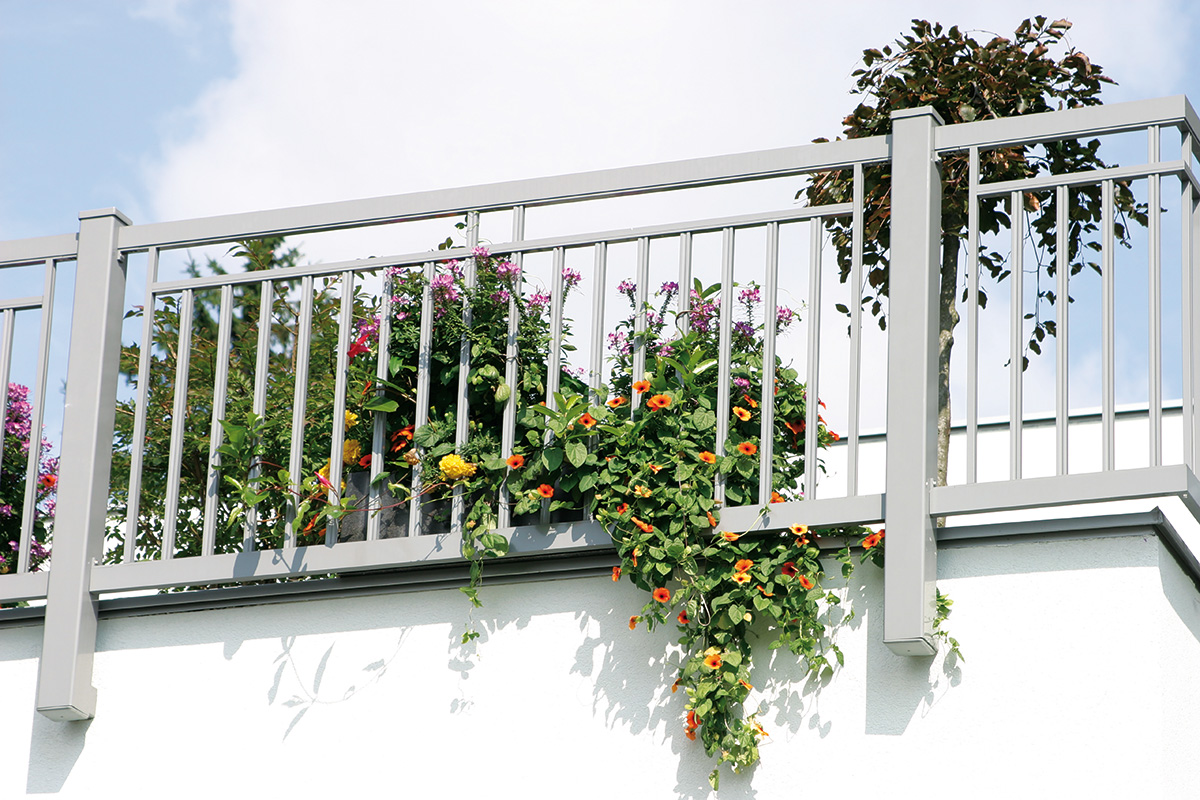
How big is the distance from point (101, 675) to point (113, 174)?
25.4 feet

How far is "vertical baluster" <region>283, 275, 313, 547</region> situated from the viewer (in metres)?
4.18

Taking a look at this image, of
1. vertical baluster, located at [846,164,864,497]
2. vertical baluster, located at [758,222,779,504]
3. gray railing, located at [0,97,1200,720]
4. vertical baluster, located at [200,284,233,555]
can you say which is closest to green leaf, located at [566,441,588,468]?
gray railing, located at [0,97,1200,720]

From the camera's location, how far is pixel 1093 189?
18.2ft

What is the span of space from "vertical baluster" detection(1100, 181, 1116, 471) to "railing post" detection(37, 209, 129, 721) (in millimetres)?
2721

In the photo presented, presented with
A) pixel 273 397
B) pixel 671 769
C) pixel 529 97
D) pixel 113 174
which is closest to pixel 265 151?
pixel 529 97

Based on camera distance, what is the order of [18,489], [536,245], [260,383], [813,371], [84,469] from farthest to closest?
1. [18,489]
2. [84,469]
3. [260,383]
4. [536,245]
5. [813,371]

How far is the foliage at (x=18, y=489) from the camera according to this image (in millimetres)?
5281

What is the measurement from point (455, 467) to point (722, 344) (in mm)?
801

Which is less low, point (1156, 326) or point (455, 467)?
point (1156, 326)

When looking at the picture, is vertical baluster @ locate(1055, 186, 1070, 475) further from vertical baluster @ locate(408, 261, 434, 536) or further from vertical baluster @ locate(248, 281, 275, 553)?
vertical baluster @ locate(248, 281, 275, 553)

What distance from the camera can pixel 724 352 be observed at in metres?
3.87

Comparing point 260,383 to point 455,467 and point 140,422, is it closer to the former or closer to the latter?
point 140,422

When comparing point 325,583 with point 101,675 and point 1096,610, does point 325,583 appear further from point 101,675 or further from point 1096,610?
point 1096,610

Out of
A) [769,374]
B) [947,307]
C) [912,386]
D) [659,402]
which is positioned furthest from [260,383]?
[947,307]
